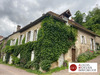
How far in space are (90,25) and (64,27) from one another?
52.2 feet

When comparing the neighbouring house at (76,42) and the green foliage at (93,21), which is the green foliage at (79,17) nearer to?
the green foliage at (93,21)

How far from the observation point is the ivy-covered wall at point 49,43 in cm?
942

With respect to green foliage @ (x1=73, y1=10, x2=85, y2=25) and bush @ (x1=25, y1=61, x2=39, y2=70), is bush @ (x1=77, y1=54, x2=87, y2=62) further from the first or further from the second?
green foliage @ (x1=73, y1=10, x2=85, y2=25)

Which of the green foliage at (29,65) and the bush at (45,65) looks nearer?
the bush at (45,65)

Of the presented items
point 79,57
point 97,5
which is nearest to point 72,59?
point 79,57

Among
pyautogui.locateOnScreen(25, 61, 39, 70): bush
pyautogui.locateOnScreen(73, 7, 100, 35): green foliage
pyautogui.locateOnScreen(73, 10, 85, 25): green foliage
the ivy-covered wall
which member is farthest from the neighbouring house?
pyautogui.locateOnScreen(73, 10, 85, 25): green foliage

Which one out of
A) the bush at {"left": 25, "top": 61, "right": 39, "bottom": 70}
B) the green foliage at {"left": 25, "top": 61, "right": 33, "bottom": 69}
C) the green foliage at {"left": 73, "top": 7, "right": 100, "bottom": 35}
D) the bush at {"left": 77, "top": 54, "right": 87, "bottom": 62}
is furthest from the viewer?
the green foliage at {"left": 73, "top": 7, "right": 100, "bottom": 35}

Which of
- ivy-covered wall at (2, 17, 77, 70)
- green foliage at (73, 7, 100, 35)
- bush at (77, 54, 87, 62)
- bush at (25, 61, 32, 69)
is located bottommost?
bush at (25, 61, 32, 69)

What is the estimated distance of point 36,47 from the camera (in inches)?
409

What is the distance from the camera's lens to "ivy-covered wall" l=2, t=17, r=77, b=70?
9424mm

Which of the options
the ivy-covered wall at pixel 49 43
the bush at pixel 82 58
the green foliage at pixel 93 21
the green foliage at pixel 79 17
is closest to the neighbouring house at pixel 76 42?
the bush at pixel 82 58

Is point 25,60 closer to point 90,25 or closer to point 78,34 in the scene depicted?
point 78,34

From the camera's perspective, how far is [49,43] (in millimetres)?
9602

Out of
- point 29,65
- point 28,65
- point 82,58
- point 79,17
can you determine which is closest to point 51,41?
point 29,65
